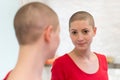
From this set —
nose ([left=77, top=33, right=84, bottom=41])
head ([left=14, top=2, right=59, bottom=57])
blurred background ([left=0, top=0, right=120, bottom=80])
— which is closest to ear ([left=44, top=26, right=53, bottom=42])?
head ([left=14, top=2, right=59, bottom=57])

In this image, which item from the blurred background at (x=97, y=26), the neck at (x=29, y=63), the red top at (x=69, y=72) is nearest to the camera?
the neck at (x=29, y=63)

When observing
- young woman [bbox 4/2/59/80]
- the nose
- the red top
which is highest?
young woman [bbox 4/2/59/80]

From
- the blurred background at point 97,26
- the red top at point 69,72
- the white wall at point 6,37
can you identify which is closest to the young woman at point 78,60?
the red top at point 69,72

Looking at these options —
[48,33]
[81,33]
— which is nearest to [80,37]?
[81,33]

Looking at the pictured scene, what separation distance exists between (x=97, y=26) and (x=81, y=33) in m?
0.83

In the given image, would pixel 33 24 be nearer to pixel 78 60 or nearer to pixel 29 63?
pixel 29 63

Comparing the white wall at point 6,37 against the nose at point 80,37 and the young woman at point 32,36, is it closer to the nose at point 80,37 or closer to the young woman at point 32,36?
the nose at point 80,37

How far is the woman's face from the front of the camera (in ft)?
4.39

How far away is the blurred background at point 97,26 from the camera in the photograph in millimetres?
2084

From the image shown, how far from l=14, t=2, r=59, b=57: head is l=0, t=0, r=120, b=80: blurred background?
1310 millimetres

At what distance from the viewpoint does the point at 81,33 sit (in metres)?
1.34

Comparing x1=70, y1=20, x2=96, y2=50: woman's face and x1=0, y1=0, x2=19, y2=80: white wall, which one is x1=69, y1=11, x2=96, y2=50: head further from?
x1=0, y1=0, x2=19, y2=80: white wall

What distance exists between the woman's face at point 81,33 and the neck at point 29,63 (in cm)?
49

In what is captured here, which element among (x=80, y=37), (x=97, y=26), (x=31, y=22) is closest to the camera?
(x=31, y=22)
